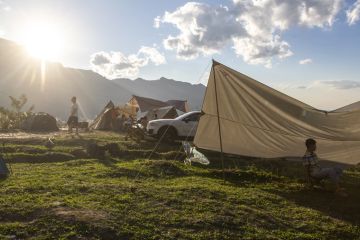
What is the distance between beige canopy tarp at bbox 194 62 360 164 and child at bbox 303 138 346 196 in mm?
1241

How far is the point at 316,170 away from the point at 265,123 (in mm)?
2258

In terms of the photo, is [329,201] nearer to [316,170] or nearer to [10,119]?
[316,170]

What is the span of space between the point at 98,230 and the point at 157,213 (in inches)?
60.2

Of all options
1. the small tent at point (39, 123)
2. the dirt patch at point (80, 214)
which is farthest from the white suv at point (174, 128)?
the dirt patch at point (80, 214)

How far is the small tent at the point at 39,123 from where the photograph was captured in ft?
91.9

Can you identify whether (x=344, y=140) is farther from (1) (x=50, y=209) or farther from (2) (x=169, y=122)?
(2) (x=169, y=122)

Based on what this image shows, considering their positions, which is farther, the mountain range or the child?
the mountain range

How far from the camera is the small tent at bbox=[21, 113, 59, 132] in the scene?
91.9 ft

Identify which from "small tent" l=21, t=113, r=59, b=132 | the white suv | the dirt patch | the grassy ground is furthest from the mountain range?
the dirt patch

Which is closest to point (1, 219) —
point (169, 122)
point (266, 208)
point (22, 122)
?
point (266, 208)

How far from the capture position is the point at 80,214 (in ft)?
24.7

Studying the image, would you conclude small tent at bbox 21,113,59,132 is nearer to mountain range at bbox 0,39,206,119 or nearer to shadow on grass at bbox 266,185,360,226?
shadow on grass at bbox 266,185,360,226

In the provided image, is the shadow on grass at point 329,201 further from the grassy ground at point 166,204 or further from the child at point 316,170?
the child at point 316,170

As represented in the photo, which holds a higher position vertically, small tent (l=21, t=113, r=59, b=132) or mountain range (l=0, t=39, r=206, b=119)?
mountain range (l=0, t=39, r=206, b=119)
